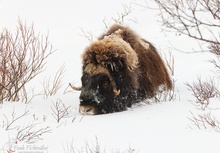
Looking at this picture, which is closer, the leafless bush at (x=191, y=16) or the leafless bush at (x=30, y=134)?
the leafless bush at (x=30, y=134)

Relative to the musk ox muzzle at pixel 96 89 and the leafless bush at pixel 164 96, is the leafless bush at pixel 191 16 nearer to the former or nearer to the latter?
the leafless bush at pixel 164 96

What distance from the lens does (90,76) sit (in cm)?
488

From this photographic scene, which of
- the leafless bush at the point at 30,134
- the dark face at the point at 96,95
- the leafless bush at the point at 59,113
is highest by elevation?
the dark face at the point at 96,95

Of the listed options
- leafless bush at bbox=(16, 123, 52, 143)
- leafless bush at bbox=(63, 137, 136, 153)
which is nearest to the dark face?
leafless bush at bbox=(16, 123, 52, 143)

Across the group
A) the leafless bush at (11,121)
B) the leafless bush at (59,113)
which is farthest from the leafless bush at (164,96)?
the leafless bush at (11,121)

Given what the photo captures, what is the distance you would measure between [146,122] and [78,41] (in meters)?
7.14

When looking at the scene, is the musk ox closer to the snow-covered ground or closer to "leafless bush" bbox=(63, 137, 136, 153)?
the snow-covered ground

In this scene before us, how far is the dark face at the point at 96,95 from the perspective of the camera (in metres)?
4.75

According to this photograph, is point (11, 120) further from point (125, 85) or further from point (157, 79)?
point (157, 79)

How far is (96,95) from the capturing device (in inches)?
189

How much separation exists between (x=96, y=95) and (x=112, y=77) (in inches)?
11.3

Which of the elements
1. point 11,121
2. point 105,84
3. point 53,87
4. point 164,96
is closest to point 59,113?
point 11,121

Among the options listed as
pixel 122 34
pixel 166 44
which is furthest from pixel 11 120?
pixel 166 44

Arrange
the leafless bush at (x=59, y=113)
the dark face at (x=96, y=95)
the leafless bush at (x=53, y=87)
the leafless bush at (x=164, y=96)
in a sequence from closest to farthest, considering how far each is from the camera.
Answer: the leafless bush at (x=59, y=113), the dark face at (x=96, y=95), the leafless bush at (x=164, y=96), the leafless bush at (x=53, y=87)
